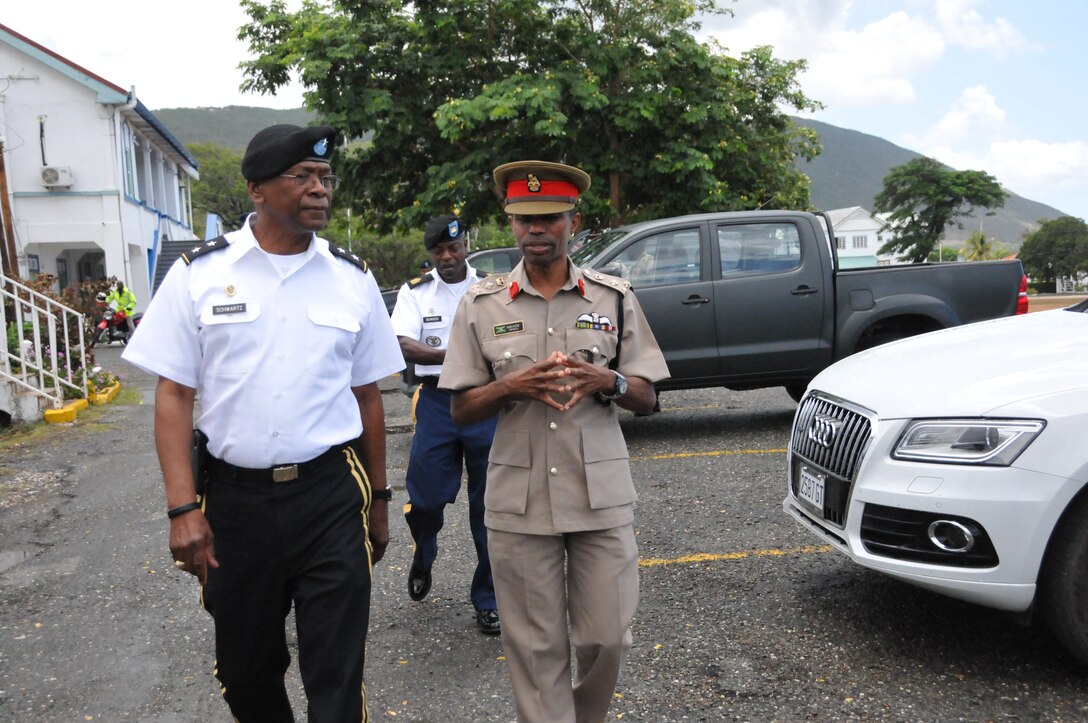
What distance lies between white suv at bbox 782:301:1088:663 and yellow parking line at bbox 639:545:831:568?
1.15 meters

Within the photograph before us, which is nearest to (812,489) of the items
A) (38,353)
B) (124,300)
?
(38,353)

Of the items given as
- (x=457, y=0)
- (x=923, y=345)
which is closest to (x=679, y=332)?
(x=923, y=345)

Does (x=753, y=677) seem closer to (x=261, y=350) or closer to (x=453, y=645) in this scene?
(x=453, y=645)

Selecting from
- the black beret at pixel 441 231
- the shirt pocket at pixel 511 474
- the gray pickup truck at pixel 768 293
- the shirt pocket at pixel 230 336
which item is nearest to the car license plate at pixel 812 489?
the shirt pocket at pixel 511 474

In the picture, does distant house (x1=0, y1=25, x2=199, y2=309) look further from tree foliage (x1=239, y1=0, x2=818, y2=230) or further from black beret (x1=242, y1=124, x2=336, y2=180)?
black beret (x1=242, y1=124, x2=336, y2=180)

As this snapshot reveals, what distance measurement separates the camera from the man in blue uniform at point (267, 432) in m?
2.47

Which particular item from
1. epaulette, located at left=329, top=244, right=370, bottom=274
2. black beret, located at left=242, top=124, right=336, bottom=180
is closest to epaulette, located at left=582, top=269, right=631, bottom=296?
epaulette, located at left=329, top=244, right=370, bottom=274

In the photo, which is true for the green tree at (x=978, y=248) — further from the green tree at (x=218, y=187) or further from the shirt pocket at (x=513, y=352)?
the shirt pocket at (x=513, y=352)

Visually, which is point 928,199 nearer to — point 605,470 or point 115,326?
point 115,326

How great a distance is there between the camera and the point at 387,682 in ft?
12.1

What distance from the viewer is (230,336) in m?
2.48

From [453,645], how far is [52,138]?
24789mm

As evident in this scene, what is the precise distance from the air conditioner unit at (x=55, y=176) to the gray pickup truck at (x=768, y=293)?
20190 millimetres

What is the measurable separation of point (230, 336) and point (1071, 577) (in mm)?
2938
